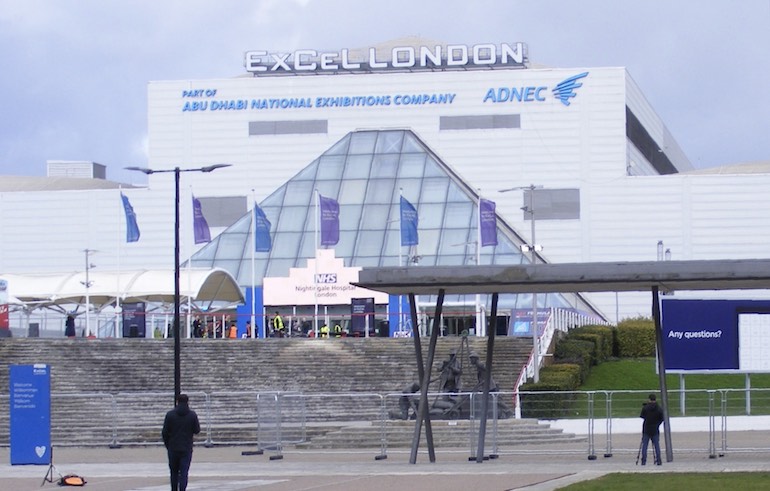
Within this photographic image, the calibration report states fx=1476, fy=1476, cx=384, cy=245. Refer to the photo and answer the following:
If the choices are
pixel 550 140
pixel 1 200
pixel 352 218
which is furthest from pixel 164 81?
pixel 550 140

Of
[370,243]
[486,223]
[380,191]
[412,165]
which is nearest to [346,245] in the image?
[370,243]

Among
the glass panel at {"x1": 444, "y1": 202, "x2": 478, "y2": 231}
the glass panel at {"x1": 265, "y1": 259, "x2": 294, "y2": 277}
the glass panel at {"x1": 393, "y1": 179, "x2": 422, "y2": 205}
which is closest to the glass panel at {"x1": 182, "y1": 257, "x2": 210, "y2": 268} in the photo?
the glass panel at {"x1": 265, "y1": 259, "x2": 294, "y2": 277}

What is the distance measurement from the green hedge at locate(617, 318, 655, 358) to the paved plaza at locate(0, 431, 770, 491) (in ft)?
53.2

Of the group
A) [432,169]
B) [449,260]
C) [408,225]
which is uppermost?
[432,169]

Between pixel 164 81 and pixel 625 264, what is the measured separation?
5391 centimetres

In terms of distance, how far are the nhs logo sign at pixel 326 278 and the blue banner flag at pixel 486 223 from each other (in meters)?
6.46

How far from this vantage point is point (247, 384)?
44.0 meters

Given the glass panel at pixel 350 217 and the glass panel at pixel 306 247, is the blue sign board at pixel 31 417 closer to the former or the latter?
the glass panel at pixel 306 247

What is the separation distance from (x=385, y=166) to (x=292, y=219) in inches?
223

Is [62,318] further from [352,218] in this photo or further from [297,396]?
[297,396]

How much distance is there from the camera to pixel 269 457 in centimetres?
2967

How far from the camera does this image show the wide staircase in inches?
1299

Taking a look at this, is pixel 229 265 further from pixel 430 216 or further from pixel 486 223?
pixel 486 223

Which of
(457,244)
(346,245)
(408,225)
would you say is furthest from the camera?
(346,245)
